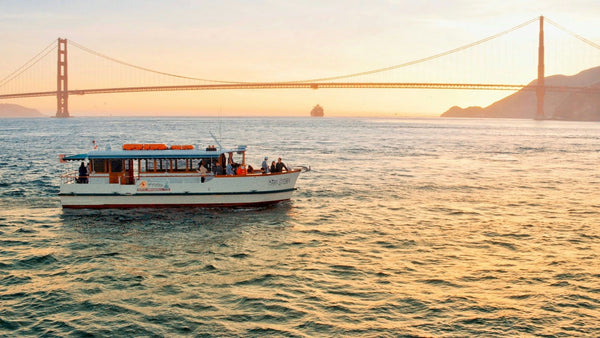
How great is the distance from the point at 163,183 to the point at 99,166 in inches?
152

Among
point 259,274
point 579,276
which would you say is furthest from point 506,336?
point 259,274

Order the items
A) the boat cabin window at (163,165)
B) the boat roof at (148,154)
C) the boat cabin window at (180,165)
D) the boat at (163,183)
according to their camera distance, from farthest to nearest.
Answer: the boat cabin window at (180,165) < the boat cabin window at (163,165) < the boat roof at (148,154) < the boat at (163,183)

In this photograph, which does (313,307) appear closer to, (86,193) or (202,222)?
(202,222)

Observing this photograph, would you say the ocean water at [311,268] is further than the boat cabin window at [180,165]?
No

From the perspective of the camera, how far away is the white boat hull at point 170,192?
95.5 feet

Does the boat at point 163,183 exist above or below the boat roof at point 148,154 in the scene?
below

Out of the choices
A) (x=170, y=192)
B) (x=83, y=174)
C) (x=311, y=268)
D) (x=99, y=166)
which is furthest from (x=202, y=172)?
(x=311, y=268)

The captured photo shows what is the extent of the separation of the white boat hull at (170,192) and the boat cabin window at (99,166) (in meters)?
0.47

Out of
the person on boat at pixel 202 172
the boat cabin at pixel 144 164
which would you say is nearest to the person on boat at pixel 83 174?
the boat cabin at pixel 144 164

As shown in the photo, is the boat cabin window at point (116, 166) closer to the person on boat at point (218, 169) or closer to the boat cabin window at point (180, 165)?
the boat cabin window at point (180, 165)

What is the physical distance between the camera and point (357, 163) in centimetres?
5856

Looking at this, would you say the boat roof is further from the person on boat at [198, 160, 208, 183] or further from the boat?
the person on boat at [198, 160, 208, 183]

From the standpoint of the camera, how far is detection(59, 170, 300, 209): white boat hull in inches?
1145

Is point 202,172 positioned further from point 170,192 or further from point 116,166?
point 116,166
